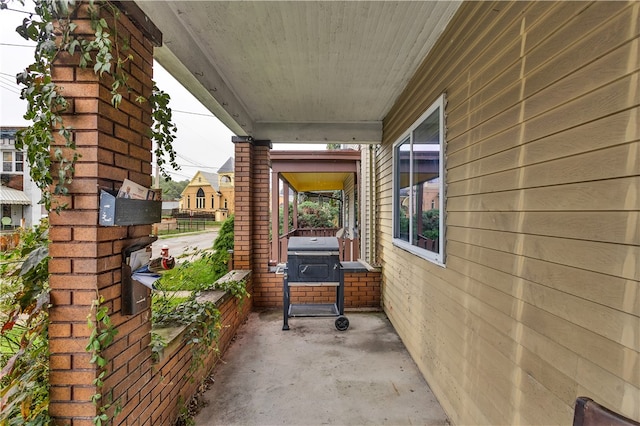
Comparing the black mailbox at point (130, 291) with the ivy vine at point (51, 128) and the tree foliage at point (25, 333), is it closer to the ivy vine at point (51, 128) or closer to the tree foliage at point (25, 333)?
the ivy vine at point (51, 128)

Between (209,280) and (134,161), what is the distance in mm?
3060

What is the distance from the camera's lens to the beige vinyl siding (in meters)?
0.95

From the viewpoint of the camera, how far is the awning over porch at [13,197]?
1.38 m

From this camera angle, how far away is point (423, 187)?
280 centimetres

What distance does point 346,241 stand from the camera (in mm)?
6324

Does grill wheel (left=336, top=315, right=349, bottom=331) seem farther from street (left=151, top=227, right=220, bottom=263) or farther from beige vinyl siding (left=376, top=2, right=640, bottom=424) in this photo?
street (left=151, top=227, right=220, bottom=263)

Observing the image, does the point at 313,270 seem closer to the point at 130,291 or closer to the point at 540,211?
the point at 130,291

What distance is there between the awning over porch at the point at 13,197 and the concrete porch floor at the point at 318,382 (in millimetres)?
1763

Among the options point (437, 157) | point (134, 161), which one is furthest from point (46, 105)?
point (437, 157)

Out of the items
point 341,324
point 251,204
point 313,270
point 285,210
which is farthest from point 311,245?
point 285,210

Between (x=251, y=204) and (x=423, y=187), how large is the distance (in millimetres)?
2586

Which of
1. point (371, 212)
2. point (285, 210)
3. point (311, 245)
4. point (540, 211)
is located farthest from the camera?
point (285, 210)

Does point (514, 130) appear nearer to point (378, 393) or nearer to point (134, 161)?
point (134, 161)

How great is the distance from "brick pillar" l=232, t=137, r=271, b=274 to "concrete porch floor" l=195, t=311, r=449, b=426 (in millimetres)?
1060
